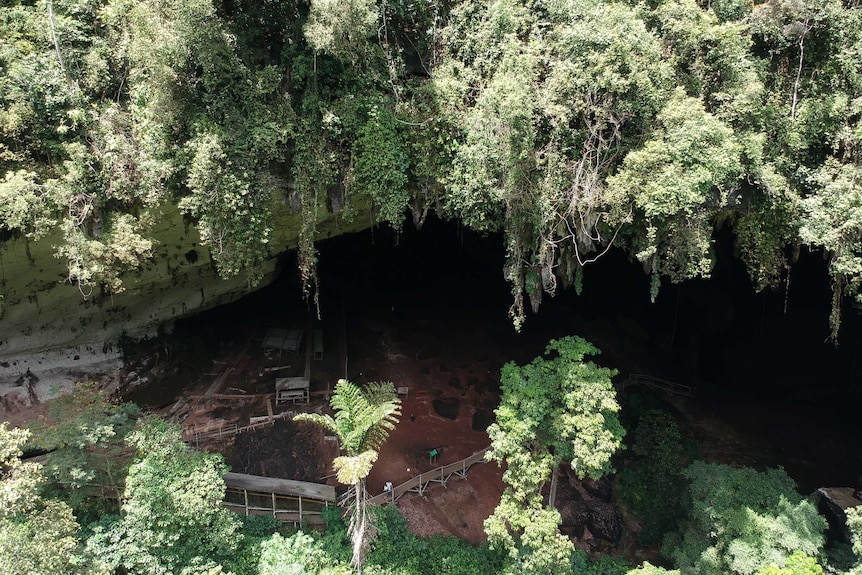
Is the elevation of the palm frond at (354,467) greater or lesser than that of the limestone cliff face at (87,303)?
lesser

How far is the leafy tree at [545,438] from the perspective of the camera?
27.5ft

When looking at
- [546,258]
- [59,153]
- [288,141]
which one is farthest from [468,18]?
[59,153]

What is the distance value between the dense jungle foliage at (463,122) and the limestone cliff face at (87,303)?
1.57 m

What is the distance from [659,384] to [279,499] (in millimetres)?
11487

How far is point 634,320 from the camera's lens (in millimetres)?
18297

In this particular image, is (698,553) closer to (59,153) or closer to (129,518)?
(129,518)

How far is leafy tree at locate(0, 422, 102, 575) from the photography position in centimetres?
680

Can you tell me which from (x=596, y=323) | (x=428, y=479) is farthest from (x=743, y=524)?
(x=596, y=323)

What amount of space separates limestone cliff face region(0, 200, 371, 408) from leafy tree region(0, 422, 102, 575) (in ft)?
12.9

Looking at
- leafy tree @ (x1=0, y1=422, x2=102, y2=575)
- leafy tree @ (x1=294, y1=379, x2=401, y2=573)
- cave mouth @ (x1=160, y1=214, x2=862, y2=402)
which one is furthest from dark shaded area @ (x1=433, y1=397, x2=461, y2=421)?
leafy tree @ (x1=0, y1=422, x2=102, y2=575)

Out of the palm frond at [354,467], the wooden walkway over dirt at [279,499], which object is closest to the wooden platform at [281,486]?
the wooden walkway over dirt at [279,499]

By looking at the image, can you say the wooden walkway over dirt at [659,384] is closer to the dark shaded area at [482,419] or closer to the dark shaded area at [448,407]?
the dark shaded area at [482,419]

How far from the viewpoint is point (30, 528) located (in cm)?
728

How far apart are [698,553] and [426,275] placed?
38.9ft
